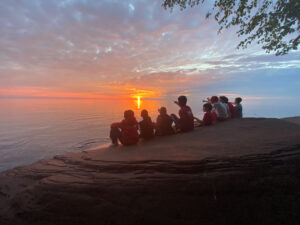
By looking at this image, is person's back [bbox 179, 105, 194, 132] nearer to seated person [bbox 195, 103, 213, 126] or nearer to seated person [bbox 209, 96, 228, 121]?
seated person [bbox 195, 103, 213, 126]

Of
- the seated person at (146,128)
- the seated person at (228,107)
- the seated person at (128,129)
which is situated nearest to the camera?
the seated person at (128,129)

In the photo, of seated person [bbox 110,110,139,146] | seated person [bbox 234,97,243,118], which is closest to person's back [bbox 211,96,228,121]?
seated person [bbox 234,97,243,118]

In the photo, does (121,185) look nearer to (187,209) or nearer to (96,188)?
(96,188)

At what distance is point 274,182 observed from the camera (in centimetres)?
267

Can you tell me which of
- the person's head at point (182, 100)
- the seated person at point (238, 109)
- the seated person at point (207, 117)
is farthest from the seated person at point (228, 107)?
the person's head at point (182, 100)

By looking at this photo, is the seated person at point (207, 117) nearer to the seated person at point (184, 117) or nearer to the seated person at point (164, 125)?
the seated person at point (184, 117)

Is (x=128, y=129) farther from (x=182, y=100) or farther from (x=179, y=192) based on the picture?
(x=179, y=192)

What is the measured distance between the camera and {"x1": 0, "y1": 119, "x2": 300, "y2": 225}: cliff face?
8.00 feet

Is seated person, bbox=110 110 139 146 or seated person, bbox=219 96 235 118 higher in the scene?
seated person, bbox=219 96 235 118

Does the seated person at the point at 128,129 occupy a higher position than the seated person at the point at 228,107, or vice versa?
the seated person at the point at 228,107

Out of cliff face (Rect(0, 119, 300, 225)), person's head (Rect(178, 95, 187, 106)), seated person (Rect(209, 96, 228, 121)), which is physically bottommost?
cliff face (Rect(0, 119, 300, 225))

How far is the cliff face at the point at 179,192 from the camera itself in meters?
2.44

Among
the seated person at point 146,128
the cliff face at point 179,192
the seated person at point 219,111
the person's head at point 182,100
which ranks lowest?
the cliff face at point 179,192

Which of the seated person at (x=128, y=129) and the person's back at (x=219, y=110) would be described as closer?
the seated person at (x=128, y=129)
